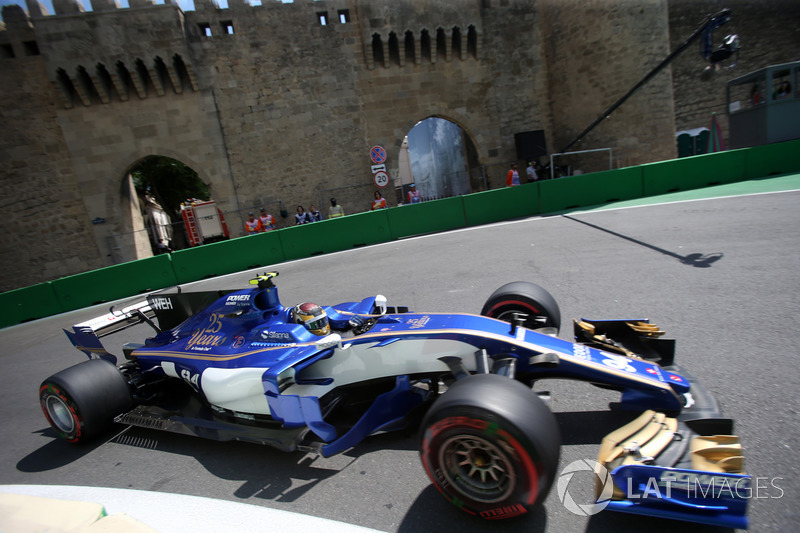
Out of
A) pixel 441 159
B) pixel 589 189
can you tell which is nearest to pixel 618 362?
pixel 589 189

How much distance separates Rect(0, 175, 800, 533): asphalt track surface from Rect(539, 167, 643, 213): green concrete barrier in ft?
16.4

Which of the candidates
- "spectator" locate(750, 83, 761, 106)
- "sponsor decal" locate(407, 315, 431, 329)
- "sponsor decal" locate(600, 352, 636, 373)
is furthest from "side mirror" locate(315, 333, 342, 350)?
"spectator" locate(750, 83, 761, 106)

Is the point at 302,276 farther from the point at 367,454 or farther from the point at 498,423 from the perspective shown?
the point at 498,423

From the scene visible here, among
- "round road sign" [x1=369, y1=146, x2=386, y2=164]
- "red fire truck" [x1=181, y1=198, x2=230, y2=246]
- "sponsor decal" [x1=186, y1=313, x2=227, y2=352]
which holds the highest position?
"round road sign" [x1=369, y1=146, x2=386, y2=164]

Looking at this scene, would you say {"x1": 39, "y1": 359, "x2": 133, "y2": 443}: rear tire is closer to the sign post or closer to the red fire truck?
the sign post

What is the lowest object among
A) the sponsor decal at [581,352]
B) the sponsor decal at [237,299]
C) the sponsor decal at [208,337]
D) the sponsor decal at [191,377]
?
the sponsor decal at [191,377]

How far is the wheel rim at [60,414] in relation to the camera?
3395 mm

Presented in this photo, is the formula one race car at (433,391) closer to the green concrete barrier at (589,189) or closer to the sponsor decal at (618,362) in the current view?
the sponsor decal at (618,362)

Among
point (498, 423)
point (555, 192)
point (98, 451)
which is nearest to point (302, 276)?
point (98, 451)

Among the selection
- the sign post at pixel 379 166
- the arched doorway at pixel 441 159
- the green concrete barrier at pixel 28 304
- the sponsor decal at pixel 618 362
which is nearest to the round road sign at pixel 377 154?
the sign post at pixel 379 166

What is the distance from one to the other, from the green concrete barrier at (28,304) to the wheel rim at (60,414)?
1066 centimetres

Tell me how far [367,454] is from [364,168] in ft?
55.6

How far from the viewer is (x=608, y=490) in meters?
1.75

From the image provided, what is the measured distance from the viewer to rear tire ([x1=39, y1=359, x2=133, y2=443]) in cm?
327
